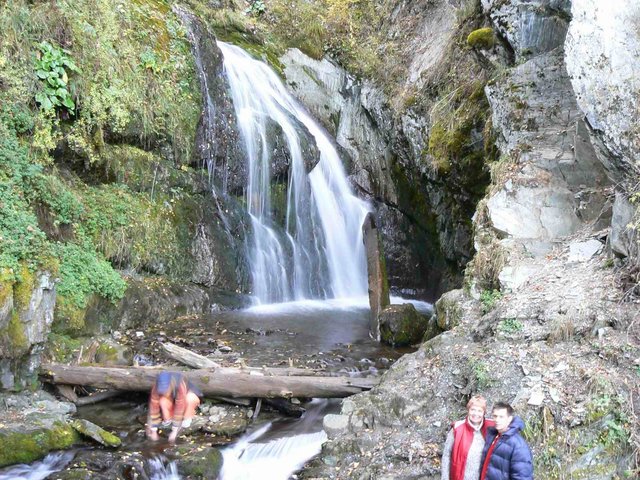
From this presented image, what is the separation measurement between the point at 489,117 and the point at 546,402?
227 inches

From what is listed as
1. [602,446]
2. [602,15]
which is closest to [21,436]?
[602,446]

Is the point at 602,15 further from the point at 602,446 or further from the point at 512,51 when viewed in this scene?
the point at 602,446

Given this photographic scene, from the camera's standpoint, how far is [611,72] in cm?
609

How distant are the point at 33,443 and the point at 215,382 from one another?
199 cm

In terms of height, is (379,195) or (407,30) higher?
(407,30)

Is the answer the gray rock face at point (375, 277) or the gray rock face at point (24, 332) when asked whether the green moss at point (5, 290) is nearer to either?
the gray rock face at point (24, 332)

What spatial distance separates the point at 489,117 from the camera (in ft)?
30.9

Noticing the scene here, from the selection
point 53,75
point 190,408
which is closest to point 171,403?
point 190,408

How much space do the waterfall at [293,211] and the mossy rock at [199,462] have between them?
601 centimetres

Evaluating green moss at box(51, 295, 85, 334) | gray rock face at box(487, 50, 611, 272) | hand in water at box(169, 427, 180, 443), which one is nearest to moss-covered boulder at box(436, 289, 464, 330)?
gray rock face at box(487, 50, 611, 272)

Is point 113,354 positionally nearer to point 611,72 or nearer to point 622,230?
point 622,230

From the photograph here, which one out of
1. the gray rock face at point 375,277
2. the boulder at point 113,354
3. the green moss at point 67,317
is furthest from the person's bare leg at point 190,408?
the gray rock face at point 375,277

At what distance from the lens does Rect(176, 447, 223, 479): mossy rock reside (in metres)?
5.54

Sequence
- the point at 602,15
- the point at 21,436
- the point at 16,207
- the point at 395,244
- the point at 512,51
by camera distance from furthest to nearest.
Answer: the point at 395,244 < the point at 512,51 < the point at 16,207 < the point at 602,15 < the point at 21,436
